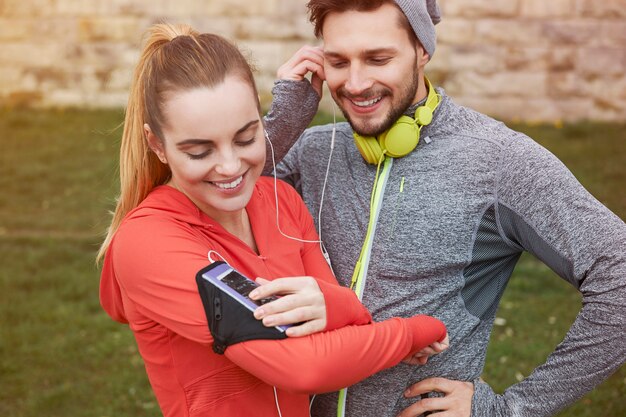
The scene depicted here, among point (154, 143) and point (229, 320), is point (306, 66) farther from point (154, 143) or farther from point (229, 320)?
point (229, 320)

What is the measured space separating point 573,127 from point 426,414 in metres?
6.63

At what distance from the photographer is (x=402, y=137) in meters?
2.94

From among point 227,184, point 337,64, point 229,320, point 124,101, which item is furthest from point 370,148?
point 124,101

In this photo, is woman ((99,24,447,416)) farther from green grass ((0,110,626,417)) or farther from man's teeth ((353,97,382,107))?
green grass ((0,110,626,417))

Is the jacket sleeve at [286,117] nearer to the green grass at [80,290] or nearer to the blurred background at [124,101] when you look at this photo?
the green grass at [80,290]

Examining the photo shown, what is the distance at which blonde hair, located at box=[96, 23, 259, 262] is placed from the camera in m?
2.57

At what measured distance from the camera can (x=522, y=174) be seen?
2.78 m

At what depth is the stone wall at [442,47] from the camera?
8.99 m

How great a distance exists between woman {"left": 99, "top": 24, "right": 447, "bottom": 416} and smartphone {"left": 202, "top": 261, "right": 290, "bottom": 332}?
0.15ft

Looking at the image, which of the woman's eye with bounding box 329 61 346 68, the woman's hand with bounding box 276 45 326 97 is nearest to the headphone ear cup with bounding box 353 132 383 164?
the woman's eye with bounding box 329 61 346 68

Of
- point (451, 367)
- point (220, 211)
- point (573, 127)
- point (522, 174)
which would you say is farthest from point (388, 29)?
point (573, 127)

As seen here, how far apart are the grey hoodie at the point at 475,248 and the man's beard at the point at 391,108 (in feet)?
0.37

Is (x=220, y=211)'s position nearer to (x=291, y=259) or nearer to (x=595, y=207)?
(x=291, y=259)

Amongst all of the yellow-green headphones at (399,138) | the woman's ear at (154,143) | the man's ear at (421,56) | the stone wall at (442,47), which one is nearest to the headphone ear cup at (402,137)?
the yellow-green headphones at (399,138)
